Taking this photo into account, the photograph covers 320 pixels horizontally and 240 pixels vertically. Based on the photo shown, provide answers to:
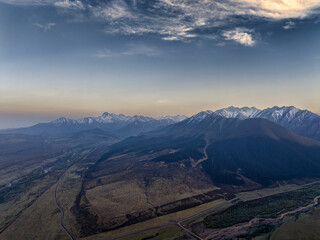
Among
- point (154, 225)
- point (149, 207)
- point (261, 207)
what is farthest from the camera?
point (149, 207)

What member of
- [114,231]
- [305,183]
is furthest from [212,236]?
[305,183]

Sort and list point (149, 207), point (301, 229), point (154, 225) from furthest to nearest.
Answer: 1. point (149, 207)
2. point (154, 225)
3. point (301, 229)

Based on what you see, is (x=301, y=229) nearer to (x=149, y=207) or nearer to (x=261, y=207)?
(x=261, y=207)

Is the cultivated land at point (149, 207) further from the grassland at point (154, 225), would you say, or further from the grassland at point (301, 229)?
the grassland at point (301, 229)

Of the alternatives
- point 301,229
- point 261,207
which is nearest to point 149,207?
point 261,207

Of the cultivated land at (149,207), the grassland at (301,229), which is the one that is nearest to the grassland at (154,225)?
the cultivated land at (149,207)

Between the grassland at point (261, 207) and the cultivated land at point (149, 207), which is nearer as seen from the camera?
the cultivated land at point (149, 207)

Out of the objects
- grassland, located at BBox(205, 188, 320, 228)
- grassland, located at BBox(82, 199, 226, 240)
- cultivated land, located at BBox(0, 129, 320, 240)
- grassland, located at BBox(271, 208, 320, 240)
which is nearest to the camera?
grassland, located at BBox(271, 208, 320, 240)

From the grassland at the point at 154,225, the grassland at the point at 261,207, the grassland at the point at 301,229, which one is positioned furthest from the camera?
the grassland at the point at 261,207

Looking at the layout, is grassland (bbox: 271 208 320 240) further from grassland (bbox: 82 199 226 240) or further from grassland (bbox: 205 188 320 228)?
Answer: grassland (bbox: 82 199 226 240)

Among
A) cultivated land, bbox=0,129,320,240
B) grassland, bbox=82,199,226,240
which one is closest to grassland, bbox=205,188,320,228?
cultivated land, bbox=0,129,320,240

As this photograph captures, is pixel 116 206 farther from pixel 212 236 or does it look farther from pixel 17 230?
pixel 212 236

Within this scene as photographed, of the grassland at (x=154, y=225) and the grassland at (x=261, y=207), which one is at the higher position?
the grassland at (x=154, y=225)
